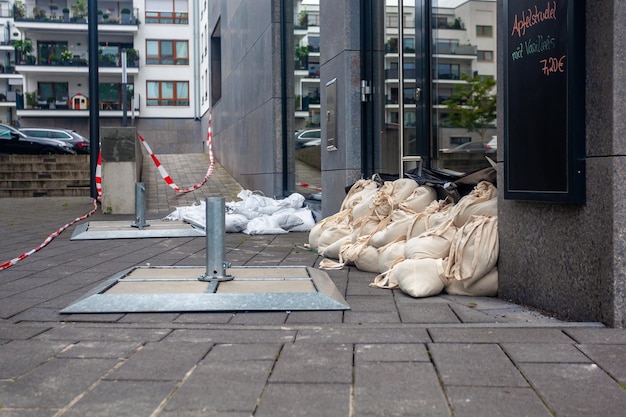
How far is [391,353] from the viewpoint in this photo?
3.72 meters

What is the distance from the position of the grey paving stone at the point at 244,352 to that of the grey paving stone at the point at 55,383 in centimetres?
50

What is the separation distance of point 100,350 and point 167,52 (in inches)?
2127

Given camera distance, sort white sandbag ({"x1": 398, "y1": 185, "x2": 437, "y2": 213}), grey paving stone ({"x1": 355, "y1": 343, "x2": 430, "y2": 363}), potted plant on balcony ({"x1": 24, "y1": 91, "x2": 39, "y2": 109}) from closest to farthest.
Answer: grey paving stone ({"x1": 355, "y1": 343, "x2": 430, "y2": 363}) → white sandbag ({"x1": 398, "y1": 185, "x2": 437, "y2": 213}) → potted plant on balcony ({"x1": 24, "y1": 91, "x2": 39, "y2": 109})

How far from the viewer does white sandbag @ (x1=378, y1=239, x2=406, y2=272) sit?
20.4 ft

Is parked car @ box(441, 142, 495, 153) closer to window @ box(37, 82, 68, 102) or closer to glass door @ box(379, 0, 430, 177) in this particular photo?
glass door @ box(379, 0, 430, 177)

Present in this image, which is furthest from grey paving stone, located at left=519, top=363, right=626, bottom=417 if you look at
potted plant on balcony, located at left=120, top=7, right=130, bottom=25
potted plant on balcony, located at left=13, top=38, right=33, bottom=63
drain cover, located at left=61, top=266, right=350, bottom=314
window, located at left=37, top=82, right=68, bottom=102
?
window, located at left=37, top=82, right=68, bottom=102

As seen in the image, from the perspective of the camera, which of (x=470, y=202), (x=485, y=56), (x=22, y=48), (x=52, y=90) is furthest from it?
(x=52, y=90)

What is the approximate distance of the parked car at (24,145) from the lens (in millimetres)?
29719

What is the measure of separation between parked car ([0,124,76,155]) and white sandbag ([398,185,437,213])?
2545 centimetres

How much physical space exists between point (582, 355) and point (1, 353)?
285 centimetres

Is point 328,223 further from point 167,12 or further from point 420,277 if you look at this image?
point 167,12

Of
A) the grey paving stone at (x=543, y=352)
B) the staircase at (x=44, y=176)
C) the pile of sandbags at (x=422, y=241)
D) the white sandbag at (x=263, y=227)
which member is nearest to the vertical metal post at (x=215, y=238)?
the pile of sandbags at (x=422, y=241)

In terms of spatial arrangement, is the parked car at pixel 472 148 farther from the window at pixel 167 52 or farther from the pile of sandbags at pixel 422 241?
the window at pixel 167 52

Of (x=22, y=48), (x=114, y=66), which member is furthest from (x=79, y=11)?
(x=114, y=66)
